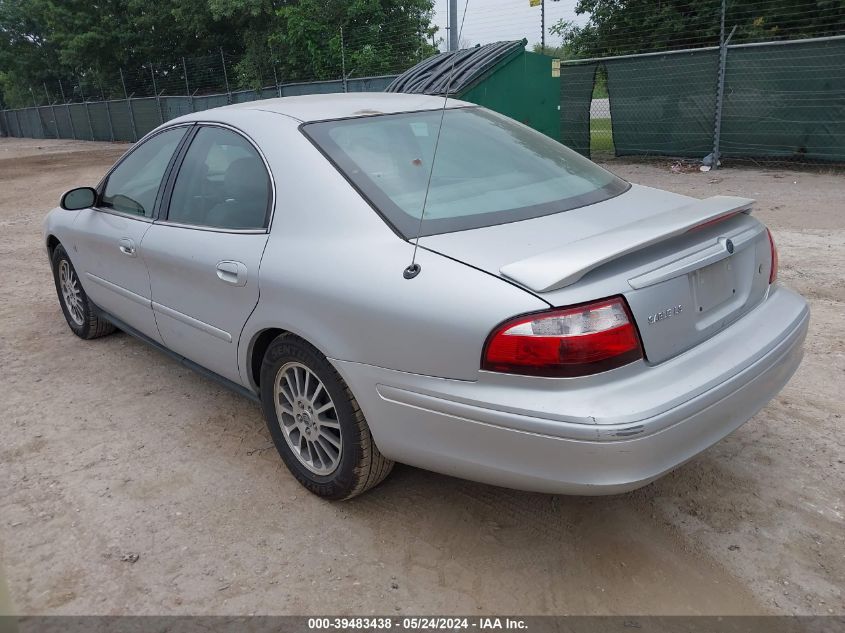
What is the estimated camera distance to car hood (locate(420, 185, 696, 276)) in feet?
7.47

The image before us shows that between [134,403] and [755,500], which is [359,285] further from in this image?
[134,403]

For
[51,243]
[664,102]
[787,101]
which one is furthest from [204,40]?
[51,243]

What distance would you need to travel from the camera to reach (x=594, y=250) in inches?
86.7

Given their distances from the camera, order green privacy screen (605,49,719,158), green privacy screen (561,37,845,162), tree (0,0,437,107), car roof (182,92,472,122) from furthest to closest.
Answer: tree (0,0,437,107) < green privacy screen (605,49,719,158) < green privacy screen (561,37,845,162) < car roof (182,92,472,122)

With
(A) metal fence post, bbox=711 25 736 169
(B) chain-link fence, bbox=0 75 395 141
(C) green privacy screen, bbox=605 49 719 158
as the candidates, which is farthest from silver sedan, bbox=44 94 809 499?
(B) chain-link fence, bbox=0 75 395 141

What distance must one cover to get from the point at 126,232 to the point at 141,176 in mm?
364

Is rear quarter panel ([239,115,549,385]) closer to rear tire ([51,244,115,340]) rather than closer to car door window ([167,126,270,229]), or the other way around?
car door window ([167,126,270,229])

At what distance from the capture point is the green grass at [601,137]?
1364 cm

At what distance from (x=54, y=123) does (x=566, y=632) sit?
129 ft

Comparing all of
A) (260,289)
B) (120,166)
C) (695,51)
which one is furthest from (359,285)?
(695,51)

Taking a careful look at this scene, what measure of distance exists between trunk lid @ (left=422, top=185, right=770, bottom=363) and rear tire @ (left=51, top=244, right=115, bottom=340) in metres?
3.31

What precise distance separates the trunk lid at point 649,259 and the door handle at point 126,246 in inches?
81.6

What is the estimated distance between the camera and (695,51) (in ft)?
36.5

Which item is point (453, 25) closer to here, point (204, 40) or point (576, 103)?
Result: point (576, 103)
